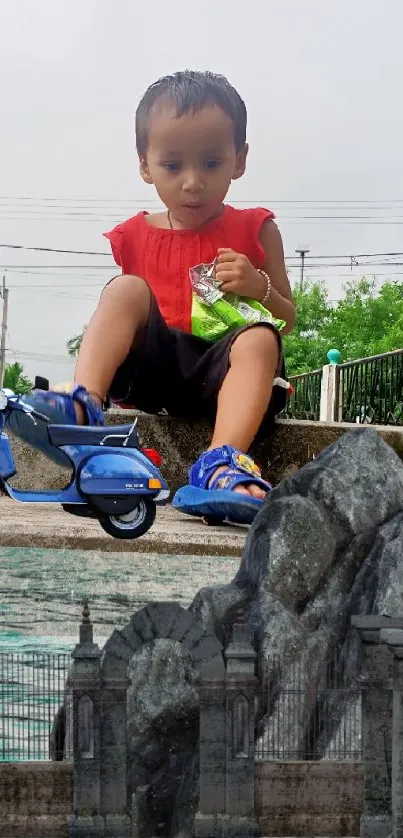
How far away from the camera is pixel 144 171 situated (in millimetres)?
3625

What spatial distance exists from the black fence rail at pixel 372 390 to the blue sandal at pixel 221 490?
6.12 meters

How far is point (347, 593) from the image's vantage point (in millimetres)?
3455

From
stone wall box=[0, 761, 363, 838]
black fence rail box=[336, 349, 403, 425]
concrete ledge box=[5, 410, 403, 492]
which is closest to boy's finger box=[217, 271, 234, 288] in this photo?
concrete ledge box=[5, 410, 403, 492]

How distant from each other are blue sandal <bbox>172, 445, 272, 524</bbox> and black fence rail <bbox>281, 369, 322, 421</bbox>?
7.36m

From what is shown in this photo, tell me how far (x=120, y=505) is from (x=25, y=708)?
1.82 feet

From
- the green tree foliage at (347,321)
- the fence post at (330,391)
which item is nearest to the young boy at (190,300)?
the fence post at (330,391)

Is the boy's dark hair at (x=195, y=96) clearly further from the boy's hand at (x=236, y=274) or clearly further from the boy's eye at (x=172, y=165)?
the boy's hand at (x=236, y=274)

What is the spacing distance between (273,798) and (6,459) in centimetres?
105

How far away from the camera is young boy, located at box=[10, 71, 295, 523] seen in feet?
11.2

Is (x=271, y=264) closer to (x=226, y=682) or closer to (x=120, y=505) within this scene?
(x=120, y=505)

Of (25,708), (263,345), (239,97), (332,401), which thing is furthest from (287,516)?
(332,401)

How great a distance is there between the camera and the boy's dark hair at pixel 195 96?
136 inches

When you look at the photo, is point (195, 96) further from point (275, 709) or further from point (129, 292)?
point (275, 709)

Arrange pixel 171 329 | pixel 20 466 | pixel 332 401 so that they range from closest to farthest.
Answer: pixel 20 466, pixel 171 329, pixel 332 401
